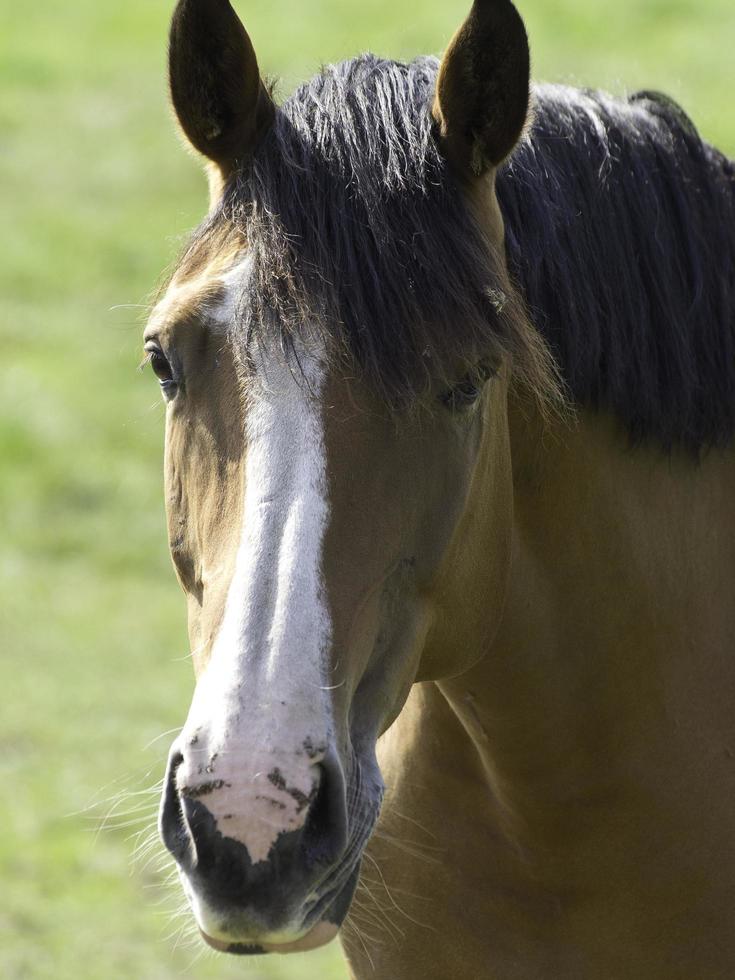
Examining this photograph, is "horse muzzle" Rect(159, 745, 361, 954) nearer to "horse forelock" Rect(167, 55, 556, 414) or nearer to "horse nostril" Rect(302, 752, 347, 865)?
"horse nostril" Rect(302, 752, 347, 865)

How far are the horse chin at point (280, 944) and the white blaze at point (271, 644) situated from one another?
0.47 feet

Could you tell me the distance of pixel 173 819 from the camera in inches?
76.7

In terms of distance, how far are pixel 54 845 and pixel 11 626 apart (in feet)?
7.85

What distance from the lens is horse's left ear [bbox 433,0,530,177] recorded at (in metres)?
2.27

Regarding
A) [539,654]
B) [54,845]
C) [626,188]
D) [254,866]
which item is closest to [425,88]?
[626,188]

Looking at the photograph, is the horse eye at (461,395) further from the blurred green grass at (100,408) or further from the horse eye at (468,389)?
the blurred green grass at (100,408)

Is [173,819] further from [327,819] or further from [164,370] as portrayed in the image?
[164,370]

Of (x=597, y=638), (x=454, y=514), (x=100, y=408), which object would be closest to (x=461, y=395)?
(x=454, y=514)

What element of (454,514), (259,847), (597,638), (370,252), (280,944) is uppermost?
(370,252)

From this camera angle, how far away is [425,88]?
242 centimetres

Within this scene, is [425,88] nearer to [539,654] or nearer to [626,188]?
[626,188]

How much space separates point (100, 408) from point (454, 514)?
871 centimetres

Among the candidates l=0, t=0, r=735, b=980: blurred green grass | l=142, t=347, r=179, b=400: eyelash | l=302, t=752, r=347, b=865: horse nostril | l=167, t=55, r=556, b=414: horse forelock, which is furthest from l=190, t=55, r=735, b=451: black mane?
l=302, t=752, r=347, b=865: horse nostril

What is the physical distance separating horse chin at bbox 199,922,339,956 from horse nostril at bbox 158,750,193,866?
0.38 feet
